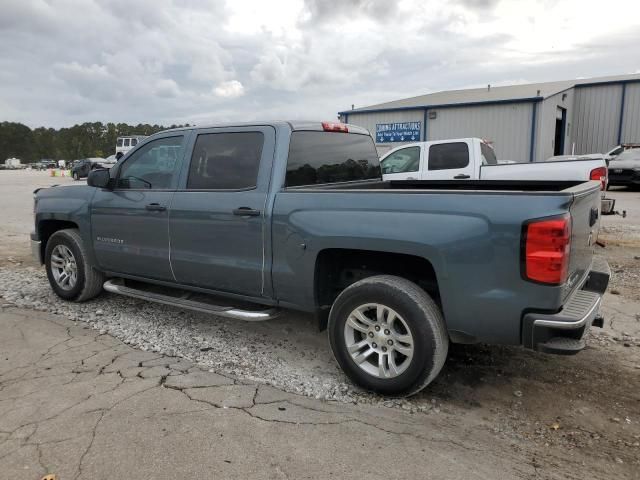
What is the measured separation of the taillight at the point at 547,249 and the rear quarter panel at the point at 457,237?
45mm

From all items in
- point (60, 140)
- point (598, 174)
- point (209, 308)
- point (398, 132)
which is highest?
point (60, 140)

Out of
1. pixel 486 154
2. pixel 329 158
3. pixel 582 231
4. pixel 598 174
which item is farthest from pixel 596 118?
pixel 582 231

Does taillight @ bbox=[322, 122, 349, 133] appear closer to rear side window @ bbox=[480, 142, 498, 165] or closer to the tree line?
rear side window @ bbox=[480, 142, 498, 165]

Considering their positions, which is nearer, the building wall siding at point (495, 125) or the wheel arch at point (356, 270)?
the wheel arch at point (356, 270)

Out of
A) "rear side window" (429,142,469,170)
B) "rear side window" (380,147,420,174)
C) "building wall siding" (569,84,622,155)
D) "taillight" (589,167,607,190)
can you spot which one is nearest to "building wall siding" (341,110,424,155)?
"building wall siding" (569,84,622,155)

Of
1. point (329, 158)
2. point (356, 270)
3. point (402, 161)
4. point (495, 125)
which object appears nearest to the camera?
point (356, 270)

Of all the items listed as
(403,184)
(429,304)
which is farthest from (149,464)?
(403,184)

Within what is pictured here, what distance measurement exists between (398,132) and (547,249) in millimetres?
22129

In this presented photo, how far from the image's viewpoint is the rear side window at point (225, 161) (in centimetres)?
404

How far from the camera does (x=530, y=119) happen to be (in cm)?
2131

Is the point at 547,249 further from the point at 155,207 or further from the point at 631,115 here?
the point at 631,115

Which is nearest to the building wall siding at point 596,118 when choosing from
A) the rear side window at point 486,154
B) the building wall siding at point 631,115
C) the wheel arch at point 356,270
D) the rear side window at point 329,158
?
the building wall siding at point 631,115

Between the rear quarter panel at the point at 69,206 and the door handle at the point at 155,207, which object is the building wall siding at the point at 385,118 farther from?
the door handle at the point at 155,207

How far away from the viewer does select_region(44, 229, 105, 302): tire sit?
5266mm
